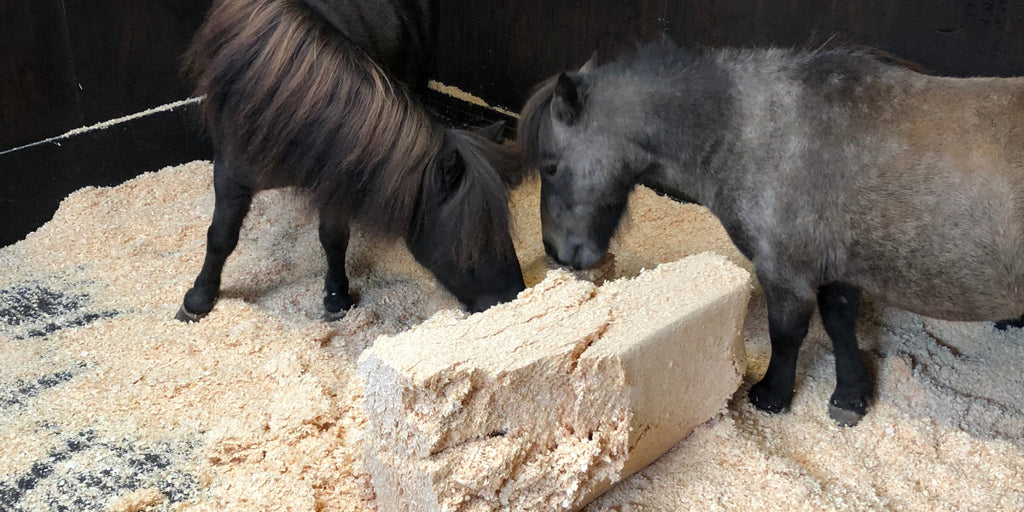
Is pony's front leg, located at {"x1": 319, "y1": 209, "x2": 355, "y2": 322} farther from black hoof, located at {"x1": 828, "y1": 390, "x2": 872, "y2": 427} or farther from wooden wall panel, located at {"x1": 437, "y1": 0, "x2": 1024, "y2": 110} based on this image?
black hoof, located at {"x1": 828, "y1": 390, "x2": 872, "y2": 427}

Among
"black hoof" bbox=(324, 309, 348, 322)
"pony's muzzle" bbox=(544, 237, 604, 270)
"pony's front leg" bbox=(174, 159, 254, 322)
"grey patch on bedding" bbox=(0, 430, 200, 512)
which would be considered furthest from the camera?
"black hoof" bbox=(324, 309, 348, 322)

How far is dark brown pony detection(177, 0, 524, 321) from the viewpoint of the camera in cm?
267

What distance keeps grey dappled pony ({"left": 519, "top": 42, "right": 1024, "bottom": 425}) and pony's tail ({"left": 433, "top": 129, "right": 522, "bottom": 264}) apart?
23 centimetres

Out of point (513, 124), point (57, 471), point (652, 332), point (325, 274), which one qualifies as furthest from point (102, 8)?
point (652, 332)

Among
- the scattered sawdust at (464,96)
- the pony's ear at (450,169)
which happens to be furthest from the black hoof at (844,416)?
the scattered sawdust at (464,96)

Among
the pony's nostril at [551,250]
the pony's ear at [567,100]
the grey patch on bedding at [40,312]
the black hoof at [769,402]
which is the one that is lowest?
the grey patch on bedding at [40,312]

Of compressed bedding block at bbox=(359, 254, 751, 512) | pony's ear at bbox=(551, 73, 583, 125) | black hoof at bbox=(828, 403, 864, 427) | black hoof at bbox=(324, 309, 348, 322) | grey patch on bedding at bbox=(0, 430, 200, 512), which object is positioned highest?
pony's ear at bbox=(551, 73, 583, 125)

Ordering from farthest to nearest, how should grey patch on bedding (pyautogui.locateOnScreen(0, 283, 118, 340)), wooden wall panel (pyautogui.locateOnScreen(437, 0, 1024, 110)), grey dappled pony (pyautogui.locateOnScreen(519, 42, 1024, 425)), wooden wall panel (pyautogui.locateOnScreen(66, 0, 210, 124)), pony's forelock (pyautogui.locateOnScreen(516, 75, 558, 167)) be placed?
wooden wall panel (pyautogui.locateOnScreen(66, 0, 210, 124)), grey patch on bedding (pyautogui.locateOnScreen(0, 283, 118, 340)), wooden wall panel (pyautogui.locateOnScreen(437, 0, 1024, 110)), pony's forelock (pyautogui.locateOnScreen(516, 75, 558, 167)), grey dappled pony (pyautogui.locateOnScreen(519, 42, 1024, 425))

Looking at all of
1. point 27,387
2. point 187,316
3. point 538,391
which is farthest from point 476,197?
point 27,387

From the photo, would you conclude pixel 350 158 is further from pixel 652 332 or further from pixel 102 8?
pixel 102 8

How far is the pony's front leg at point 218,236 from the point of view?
329cm

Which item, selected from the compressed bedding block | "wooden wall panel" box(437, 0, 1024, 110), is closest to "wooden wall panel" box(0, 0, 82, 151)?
"wooden wall panel" box(437, 0, 1024, 110)

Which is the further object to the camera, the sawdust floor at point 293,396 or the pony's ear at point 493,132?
the pony's ear at point 493,132

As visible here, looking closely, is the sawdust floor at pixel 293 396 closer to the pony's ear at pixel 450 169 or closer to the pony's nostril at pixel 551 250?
the pony's ear at pixel 450 169
